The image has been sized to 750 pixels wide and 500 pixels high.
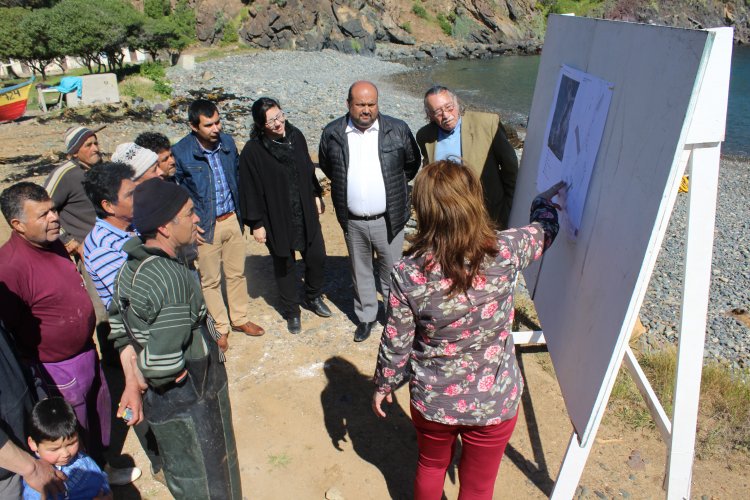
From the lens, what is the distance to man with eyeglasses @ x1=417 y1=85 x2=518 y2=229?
11.8 feet

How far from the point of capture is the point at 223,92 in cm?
Result: 1933

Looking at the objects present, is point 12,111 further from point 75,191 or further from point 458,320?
point 458,320

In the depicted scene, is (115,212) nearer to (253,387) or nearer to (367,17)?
(253,387)

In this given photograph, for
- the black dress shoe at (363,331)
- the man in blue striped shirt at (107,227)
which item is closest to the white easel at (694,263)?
the black dress shoe at (363,331)

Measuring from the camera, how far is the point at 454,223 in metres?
1.91

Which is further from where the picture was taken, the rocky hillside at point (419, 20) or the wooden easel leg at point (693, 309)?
the rocky hillside at point (419, 20)

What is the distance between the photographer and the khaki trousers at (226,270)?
13.6ft

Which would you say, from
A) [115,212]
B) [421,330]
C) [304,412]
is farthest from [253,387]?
[421,330]

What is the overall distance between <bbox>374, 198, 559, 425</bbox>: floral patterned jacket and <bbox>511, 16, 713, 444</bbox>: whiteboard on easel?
0.26 m

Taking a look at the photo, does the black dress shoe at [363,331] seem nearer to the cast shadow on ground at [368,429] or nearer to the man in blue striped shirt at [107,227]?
the cast shadow on ground at [368,429]

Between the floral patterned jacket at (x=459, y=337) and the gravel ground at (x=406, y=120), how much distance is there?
340 cm

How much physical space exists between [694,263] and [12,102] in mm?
15571

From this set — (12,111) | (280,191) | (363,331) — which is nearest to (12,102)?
(12,111)

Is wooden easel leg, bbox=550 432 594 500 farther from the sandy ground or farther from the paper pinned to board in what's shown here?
the paper pinned to board
